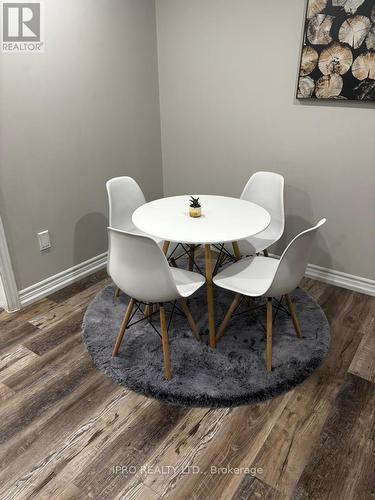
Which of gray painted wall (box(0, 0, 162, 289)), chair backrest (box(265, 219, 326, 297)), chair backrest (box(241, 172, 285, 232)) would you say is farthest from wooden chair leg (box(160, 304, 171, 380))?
gray painted wall (box(0, 0, 162, 289))

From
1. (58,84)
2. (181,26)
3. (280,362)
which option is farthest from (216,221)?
(181,26)

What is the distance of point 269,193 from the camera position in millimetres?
2588

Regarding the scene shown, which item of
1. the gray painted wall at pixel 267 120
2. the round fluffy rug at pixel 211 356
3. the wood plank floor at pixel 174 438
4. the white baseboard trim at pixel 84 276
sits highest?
the gray painted wall at pixel 267 120

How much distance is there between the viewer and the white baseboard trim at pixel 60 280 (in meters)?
2.57

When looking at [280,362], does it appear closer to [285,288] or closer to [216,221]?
[285,288]

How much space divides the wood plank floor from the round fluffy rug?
2.4 inches

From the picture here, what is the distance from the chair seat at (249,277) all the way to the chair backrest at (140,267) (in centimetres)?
33

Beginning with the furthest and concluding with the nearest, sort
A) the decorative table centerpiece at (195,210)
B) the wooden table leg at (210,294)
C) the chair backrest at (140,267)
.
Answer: the decorative table centerpiece at (195,210) → the wooden table leg at (210,294) → the chair backrest at (140,267)

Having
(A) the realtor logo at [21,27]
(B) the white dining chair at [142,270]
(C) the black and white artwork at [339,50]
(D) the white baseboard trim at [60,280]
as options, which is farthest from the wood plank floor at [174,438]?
(A) the realtor logo at [21,27]

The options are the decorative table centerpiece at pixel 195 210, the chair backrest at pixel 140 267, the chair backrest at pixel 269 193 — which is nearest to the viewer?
the chair backrest at pixel 140 267

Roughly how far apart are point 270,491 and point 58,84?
2553 millimetres

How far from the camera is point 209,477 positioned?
1.46m

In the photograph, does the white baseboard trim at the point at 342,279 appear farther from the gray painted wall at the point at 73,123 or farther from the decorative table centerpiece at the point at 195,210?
the gray painted wall at the point at 73,123

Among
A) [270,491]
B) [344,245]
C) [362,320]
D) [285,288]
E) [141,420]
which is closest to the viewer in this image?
[270,491]
